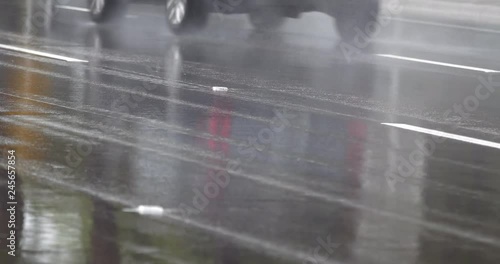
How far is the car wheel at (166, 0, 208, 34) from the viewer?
18.2 meters

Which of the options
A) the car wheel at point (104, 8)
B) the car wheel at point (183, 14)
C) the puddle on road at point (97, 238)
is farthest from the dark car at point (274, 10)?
the puddle on road at point (97, 238)

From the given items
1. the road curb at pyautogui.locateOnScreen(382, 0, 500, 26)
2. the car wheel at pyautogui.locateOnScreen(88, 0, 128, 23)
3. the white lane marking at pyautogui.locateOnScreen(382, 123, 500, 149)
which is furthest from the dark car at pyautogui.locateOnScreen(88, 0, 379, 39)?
the white lane marking at pyautogui.locateOnScreen(382, 123, 500, 149)

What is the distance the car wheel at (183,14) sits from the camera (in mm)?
18234

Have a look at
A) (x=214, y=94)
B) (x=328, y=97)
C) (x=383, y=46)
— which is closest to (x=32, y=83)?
(x=214, y=94)

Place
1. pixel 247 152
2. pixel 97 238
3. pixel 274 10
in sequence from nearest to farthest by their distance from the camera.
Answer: pixel 97 238 → pixel 247 152 → pixel 274 10

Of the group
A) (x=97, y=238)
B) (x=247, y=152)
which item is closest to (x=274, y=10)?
(x=247, y=152)

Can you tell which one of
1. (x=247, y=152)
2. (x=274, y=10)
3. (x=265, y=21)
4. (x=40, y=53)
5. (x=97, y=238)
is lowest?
(x=97, y=238)

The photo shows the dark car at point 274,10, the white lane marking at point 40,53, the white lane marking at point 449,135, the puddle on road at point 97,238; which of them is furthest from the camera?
the dark car at point 274,10

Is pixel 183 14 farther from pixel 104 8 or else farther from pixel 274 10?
pixel 104 8

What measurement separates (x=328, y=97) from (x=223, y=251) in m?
6.26

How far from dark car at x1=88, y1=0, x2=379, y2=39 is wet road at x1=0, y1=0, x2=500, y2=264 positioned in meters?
0.58

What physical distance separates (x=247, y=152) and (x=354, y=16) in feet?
28.9

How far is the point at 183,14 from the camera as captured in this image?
18250 millimetres

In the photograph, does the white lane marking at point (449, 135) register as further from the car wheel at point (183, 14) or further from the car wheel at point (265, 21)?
the car wheel at point (265, 21)
